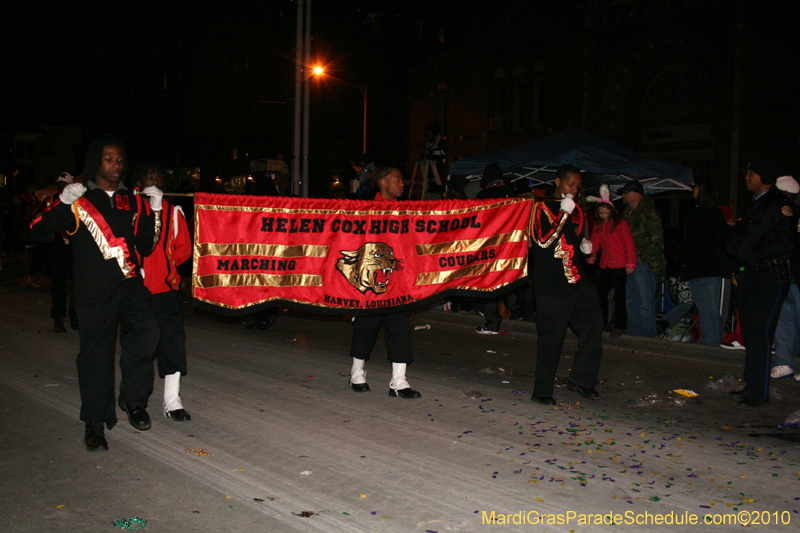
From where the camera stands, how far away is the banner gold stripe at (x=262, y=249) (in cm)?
623

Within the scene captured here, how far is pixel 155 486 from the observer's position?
423 centimetres

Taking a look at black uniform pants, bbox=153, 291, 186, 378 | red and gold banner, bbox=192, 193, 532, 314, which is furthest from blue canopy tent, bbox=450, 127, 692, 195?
black uniform pants, bbox=153, 291, 186, 378

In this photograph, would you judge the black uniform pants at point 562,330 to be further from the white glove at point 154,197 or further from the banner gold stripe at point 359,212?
the white glove at point 154,197

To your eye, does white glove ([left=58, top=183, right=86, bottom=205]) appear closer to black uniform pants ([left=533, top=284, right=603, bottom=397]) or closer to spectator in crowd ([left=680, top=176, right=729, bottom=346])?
black uniform pants ([left=533, top=284, right=603, bottom=397])

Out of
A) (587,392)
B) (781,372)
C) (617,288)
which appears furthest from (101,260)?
(617,288)

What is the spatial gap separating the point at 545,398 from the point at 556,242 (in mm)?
1412

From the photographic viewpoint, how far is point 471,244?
22.8ft

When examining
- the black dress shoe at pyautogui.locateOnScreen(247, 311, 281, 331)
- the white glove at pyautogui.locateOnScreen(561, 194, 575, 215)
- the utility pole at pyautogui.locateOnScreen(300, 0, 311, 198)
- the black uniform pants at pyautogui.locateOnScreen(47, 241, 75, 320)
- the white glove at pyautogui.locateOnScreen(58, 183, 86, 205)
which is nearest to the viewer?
the white glove at pyautogui.locateOnScreen(58, 183, 86, 205)

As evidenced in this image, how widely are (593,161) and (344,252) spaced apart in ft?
22.8

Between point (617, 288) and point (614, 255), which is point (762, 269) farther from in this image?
point (617, 288)

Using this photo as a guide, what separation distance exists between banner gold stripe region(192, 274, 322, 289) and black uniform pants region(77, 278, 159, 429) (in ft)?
3.29

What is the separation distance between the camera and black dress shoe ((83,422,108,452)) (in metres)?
4.84

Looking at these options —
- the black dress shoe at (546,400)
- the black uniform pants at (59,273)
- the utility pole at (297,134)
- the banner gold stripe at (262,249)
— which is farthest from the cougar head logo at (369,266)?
the utility pole at (297,134)

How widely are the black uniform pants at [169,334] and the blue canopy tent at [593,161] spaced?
7910mm
